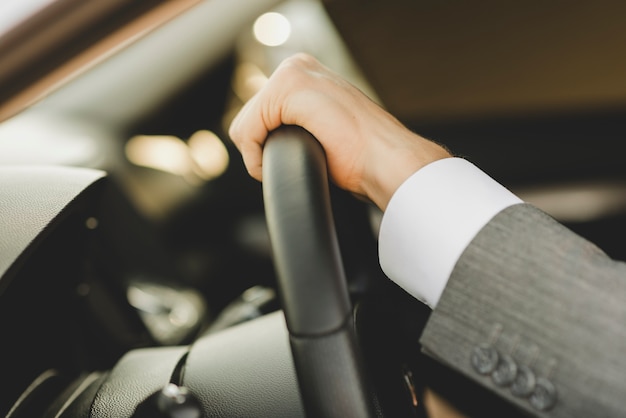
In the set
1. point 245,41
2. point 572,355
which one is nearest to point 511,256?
point 572,355

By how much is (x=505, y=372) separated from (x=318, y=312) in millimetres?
193

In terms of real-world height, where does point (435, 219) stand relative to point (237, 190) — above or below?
above

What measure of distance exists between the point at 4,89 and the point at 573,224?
3.97 ft

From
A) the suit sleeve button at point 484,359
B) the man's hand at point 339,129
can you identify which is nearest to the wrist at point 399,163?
the man's hand at point 339,129

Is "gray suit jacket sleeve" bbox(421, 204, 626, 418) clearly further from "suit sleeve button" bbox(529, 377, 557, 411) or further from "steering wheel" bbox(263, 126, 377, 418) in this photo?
"steering wheel" bbox(263, 126, 377, 418)

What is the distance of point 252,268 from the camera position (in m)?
1.57

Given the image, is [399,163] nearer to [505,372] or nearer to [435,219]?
[435,219]

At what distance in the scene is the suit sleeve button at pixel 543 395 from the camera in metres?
0.46

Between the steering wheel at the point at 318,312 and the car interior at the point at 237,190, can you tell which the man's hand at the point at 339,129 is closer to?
the car interior at the point at 237,190

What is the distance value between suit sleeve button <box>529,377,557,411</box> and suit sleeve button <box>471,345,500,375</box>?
0.03 metres

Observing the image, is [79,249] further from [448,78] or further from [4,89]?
[448,78]

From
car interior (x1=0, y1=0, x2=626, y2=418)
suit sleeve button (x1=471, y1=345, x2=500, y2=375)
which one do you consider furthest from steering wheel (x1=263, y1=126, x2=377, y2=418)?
suit sleeve button (x1=471, y1=345, x2=500, y2=375)

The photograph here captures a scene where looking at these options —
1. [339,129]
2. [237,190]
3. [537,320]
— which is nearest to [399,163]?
[339,129]

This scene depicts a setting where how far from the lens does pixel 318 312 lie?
36 centimetres
